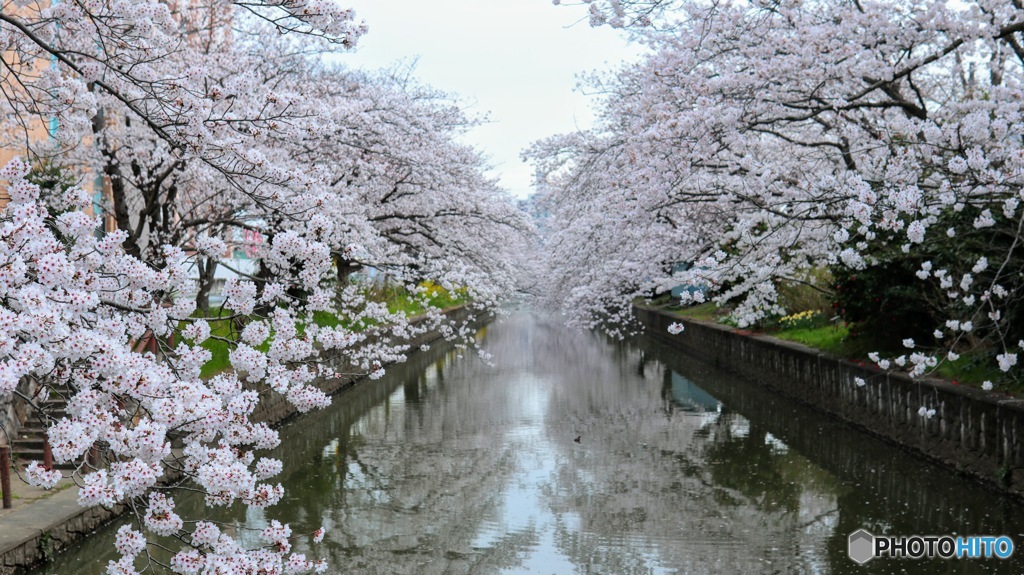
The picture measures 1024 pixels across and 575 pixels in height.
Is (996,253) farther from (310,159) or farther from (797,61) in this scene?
(310,159)

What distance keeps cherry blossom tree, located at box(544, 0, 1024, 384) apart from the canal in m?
1.76

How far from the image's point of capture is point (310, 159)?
1576 centimetres

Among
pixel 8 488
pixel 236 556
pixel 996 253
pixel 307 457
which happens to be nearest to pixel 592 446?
pixel 307 457

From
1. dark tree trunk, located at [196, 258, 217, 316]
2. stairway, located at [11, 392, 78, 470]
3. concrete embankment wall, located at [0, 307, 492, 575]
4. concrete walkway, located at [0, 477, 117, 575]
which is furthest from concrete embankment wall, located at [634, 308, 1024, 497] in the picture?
dark tree trunk, located at [196, 258, 217, 316]

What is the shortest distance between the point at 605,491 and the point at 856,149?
574 centimetres

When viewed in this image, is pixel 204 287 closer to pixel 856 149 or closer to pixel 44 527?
pixel 44 527

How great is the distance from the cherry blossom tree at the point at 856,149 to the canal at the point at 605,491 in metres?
1.76

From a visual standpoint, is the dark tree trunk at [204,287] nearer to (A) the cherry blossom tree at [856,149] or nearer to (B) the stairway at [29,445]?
(B) the stairway at [29,445]

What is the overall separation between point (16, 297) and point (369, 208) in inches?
659

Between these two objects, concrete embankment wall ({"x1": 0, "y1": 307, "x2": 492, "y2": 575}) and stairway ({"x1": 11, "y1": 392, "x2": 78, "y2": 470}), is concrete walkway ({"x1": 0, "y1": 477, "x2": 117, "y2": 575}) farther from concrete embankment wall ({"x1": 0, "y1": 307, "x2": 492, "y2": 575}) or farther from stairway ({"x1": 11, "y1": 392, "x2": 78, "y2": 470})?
stairway ({"x1": 11, "y1": 392, "x2": 78, "y2": 470})

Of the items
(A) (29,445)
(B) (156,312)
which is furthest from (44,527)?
(B) (156,312)

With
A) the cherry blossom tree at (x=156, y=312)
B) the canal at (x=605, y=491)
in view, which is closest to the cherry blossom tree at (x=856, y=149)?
the canal at (x=605, y=491)

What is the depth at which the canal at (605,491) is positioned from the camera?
8.32 meters

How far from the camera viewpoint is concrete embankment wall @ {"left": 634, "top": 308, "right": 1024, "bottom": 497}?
955 cm
